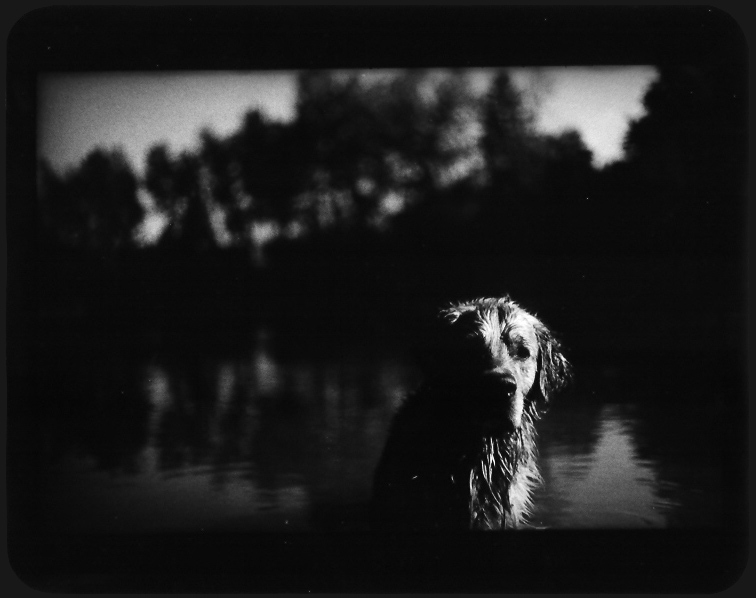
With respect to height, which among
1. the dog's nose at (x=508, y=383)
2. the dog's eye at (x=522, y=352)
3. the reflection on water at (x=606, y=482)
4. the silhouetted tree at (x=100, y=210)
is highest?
the silhouetted tree at (x=100, y=210)

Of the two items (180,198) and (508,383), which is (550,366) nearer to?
(508,383)

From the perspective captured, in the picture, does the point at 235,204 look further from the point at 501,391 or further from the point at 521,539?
the point at 521,539

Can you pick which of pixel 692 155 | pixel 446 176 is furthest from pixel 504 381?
pixel 692 155

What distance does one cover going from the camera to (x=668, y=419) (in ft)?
8.34

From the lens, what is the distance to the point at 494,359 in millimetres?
2473

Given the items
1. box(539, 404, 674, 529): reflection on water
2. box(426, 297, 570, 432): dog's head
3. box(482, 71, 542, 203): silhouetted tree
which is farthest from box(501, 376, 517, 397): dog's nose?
box(482, 71, 542, 203): silhouetted tree

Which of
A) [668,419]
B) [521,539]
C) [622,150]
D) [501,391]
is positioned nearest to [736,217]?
[622,150]

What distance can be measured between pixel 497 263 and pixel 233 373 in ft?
3.25

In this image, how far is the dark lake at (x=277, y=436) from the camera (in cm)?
252

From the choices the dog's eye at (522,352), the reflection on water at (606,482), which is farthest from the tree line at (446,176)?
the reflection on water at (606,482)

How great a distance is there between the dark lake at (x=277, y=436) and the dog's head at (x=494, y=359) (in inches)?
4.4

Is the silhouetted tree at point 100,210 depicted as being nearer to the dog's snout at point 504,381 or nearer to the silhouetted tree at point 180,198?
the silhouetted tree at point 180,198

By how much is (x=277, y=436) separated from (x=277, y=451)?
0.05 m

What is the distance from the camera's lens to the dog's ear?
8.21 ft
